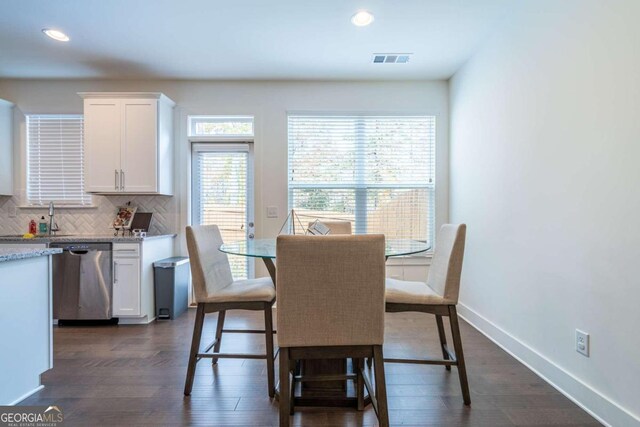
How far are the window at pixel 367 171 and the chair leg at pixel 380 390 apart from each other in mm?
2528

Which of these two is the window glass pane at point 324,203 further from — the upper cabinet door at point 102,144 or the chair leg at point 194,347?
the chair leg at point 194,347

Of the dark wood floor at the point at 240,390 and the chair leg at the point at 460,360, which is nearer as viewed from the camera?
the dark wood floor at the point at 240,390

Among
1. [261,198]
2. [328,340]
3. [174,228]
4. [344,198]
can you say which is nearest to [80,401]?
[328,340]

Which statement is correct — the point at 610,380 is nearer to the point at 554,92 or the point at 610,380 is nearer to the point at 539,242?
the point at 539,242

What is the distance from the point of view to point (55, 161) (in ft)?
12.6

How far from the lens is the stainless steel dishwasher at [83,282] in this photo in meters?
3.21

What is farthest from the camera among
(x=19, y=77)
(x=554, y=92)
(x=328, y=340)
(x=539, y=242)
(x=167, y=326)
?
(x=19, y=77)

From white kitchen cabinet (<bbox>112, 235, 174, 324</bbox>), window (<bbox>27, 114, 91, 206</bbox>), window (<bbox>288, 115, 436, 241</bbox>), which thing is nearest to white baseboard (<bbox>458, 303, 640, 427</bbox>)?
window (<bbox>288, 115, 436, 241</bbox>)

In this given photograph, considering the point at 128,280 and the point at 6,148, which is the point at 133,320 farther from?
the point at 6,148

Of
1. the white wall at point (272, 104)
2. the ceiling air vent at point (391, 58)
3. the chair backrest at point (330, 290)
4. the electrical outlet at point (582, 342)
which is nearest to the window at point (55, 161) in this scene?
the white wall at point (272, 104)

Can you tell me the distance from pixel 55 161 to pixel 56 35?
1.56 metres

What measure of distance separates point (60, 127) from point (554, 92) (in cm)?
491

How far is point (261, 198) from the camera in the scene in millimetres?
3867

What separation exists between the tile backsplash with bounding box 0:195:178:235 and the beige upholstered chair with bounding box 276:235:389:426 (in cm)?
295
